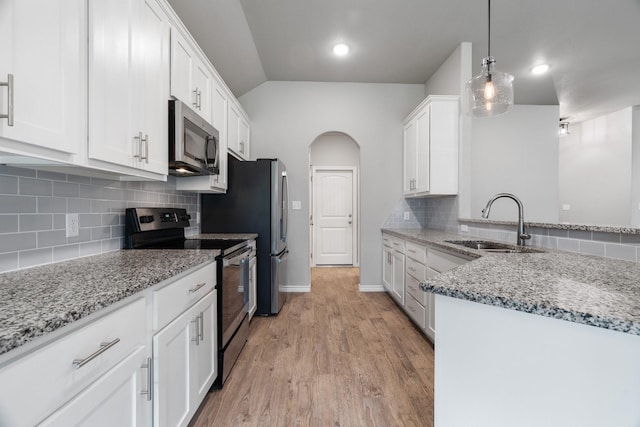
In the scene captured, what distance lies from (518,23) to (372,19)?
1.38m

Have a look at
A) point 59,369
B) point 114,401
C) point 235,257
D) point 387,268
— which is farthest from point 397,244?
point 59,369

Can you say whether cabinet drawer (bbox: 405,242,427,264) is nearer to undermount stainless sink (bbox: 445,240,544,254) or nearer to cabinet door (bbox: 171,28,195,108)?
undermount stainless sink (bbox: 445,240,544,254)

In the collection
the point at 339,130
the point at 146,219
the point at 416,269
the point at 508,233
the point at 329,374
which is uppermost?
the point at 339,130

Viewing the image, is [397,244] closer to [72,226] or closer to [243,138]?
[243,138]

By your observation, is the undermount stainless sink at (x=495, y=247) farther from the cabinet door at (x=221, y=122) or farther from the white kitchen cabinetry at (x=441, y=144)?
the cabinet door at (x=221, y=122)

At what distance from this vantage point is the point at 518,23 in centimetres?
260

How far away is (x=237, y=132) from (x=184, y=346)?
7.84 feet

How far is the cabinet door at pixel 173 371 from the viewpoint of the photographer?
3.54ft

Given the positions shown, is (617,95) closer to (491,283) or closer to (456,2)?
(456,2)

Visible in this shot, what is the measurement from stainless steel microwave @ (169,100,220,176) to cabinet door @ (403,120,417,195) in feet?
7.58

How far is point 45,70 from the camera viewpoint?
2.93 ft

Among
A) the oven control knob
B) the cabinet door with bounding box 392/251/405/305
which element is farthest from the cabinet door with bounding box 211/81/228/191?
the cabinet door with bounding box 392/251/405/305

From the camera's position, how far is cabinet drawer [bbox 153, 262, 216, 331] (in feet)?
3.61

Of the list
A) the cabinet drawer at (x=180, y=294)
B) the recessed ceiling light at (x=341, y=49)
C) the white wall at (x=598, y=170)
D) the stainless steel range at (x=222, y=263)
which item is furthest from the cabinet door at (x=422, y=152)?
the white wall at (x=598, y=170)
